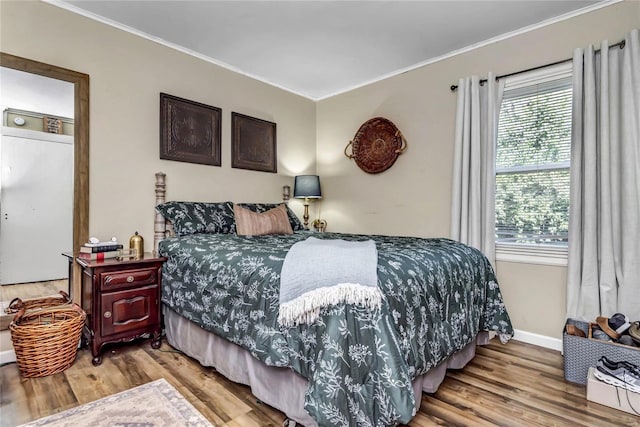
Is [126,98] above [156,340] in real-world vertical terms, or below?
above

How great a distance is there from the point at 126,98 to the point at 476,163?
305cm

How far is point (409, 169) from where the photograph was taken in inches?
139

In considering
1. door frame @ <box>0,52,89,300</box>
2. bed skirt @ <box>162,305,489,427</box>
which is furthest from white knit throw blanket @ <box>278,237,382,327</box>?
door frame @ <box>0,52,89,300</box>

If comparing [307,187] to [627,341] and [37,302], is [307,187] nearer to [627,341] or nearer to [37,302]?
[37,302]

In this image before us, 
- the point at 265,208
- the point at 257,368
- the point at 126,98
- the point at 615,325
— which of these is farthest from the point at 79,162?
the point at 615,325

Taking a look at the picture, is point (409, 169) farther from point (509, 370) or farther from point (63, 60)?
point (63, 60)

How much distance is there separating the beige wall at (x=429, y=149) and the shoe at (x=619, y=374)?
77 centimetres

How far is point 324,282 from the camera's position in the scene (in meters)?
1.39

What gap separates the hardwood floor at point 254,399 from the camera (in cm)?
164

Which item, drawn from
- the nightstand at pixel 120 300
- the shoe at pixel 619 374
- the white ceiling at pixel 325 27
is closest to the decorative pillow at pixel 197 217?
the nightstand at pixel 120 300

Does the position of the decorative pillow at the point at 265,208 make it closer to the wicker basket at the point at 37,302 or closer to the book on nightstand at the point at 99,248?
the book on nightstand at the point at 99,248

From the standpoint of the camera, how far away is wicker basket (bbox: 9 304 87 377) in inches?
78.3

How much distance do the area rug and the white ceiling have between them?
103 inches

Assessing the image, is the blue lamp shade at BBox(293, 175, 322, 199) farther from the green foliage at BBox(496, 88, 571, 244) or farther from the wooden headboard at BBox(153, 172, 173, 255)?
the green foliage at BBox(496, 88, 571, 244)
